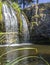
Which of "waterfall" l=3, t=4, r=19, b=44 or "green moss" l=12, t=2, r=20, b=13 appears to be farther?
"waterfall" l=3, t=4, r=19, b=44

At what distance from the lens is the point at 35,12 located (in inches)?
556

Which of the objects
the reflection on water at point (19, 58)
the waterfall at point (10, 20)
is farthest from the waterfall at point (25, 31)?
the reflection on water at point (19, 58)

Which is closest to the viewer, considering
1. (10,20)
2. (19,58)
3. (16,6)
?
(19,58)

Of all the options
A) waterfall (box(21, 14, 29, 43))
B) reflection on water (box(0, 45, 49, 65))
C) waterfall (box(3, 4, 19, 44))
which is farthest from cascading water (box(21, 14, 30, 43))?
reflection on water (box(0, 45, 49, 65))

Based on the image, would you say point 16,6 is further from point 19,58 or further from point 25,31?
point 19,58

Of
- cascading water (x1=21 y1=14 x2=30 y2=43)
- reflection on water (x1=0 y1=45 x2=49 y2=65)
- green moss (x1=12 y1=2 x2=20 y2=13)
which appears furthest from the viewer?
cascading water (x1=21 y1=14 x2=30 y2=43)

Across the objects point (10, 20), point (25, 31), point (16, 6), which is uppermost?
point (16, 6)

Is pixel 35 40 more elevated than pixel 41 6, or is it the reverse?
pixel 41 6

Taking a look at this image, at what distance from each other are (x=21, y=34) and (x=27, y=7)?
1472mm

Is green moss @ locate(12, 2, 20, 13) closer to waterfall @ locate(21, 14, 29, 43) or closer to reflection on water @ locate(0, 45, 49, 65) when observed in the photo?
waterfall @ locate(21, 14, 29, 43)

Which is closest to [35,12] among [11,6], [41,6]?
[41,6]

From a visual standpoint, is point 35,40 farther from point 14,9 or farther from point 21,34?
point 14,9

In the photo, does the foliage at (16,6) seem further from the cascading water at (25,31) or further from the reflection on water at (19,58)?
the reflection on water at (19,58)

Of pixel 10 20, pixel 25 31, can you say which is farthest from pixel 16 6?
pixel 25 31
